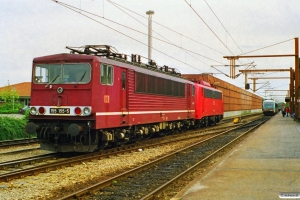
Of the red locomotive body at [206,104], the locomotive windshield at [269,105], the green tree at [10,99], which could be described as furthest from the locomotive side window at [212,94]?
Result: the locomotive windshield at [269,105]

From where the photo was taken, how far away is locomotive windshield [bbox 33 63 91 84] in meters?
13.5

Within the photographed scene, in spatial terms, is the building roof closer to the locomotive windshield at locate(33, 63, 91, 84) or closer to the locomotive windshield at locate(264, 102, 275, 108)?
the locomotive windshield at locate(264, 102, 275, 108)

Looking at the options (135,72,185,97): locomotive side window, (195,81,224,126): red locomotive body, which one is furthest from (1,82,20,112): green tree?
(135,72,185,97): locomotive side window

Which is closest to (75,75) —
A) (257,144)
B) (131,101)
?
(131,101)

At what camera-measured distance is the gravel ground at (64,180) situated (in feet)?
27.2

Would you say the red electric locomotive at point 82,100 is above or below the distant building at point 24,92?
below

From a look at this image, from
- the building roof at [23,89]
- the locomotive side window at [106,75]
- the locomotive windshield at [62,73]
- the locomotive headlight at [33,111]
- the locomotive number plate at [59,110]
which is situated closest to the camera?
the locomotive number plate at [59,110]

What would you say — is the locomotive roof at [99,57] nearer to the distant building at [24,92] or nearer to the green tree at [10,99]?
the green tree at [10,99]

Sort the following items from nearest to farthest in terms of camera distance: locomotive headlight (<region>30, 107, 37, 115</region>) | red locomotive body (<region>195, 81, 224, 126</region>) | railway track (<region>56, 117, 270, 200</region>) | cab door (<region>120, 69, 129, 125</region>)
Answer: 1. railway track (<region>56, 117, 270, 200</region>)
2. locomotive headlight (<region>30, 107, 37, 115</region>)
3. cab door (<region>120, 69, 129, 125</region>)
4. red locomotive body (<region>195, 81, 224, 126</region>)

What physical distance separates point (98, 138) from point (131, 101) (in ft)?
9.12

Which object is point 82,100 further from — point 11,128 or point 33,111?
point 11,128

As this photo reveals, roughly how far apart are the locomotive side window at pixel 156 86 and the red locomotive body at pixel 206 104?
471 centimetres

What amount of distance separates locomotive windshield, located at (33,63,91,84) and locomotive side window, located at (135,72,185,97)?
11.6ft

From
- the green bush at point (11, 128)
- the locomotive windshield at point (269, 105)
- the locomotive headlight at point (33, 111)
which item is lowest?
the green bush at point (11, 128)
